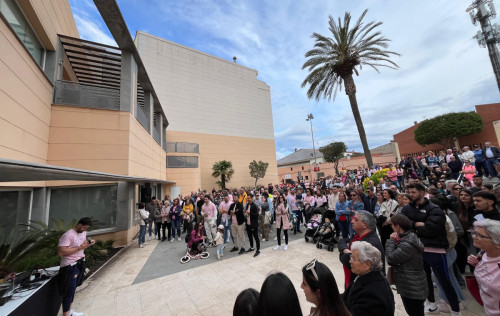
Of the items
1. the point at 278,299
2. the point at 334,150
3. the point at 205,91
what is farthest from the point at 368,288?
the point at 334,150

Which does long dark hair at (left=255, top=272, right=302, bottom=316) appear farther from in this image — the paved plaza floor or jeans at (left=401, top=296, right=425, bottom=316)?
the paved plaza floor

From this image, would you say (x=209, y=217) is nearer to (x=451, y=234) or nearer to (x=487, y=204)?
(x=451, y=234)

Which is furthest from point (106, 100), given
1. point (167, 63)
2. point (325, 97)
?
point (167, 63)

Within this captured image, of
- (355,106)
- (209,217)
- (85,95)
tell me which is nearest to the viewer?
(209,217)

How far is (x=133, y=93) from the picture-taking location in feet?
30.5

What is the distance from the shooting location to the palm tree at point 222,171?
93.6ft

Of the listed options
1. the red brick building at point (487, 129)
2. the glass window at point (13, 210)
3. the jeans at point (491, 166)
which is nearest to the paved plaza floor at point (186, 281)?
the glass window at point (13, 210)

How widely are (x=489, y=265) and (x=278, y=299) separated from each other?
2289 mm

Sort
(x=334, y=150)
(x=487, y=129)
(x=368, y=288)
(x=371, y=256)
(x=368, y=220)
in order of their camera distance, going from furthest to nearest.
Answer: (x=334, y=150) < (x=487, y=129) < (x=368, y=220) < (x=371, y=256) < (x=368, y=288)

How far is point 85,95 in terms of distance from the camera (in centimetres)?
816

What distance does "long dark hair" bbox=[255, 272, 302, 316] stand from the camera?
1.24 meters

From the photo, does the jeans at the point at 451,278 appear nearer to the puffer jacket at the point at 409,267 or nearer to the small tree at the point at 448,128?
the puffer jacket at the point at 409,267

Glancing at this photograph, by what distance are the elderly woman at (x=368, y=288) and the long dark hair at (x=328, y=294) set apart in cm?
34

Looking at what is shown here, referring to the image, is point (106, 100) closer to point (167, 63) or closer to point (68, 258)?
point (68, 258)
